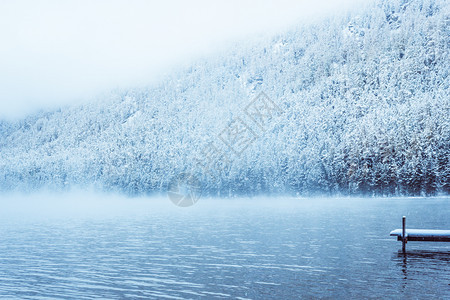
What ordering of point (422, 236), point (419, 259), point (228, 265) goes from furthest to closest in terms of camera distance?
1. point (422, 236)
2. point (419, 259)
3. point (228, 265)

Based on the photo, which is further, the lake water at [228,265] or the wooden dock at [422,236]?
the wooden dock at [422,236]

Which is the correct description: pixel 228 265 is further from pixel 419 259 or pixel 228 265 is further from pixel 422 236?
pixel 422 236

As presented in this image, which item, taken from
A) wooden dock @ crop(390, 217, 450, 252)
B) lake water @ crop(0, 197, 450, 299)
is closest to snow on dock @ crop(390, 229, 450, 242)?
wooden dock @ crop(390, 217, 450, 252)

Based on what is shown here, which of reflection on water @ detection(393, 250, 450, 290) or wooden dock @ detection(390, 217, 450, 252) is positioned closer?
reflection on water @ detection(393, 250, 450, 290)

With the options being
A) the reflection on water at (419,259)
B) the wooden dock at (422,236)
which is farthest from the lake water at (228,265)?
the wooden dock at (422,236)

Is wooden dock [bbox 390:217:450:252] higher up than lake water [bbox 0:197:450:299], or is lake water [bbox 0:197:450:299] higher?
wooden dock [bbox 390:217:450:252]

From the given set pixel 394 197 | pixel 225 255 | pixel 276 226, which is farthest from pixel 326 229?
pixel 394 197

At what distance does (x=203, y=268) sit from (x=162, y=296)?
290 inches

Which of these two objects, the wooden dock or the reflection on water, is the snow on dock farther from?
the reflection on water

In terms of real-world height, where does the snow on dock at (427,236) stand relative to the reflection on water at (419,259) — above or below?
above

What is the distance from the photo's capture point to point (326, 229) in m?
53.0

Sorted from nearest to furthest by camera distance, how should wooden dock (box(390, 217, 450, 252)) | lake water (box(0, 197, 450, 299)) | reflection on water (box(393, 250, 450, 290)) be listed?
lake water (box(0, 197, 450, 299)) < reflection on water (box(393, 250, 450, 290)) < wooden dock (box(390, 217, 450, 252))

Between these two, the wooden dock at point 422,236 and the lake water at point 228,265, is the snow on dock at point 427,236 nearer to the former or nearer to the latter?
the wooden dock at point 422,236

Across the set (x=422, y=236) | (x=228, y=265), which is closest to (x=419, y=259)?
(x=422, y=236)
